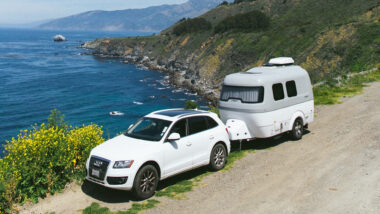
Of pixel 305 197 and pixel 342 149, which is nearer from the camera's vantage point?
pixel 305 197

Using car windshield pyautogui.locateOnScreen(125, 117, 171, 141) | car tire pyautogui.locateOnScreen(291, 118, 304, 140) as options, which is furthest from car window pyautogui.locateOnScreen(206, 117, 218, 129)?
car tire pyautogui.locateOnScreen(291, 118, 304, 140)

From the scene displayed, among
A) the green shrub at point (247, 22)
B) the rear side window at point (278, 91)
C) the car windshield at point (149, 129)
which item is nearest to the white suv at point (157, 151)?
the car windshield at point (149, 129)

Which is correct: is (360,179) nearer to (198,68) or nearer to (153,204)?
(153,204)

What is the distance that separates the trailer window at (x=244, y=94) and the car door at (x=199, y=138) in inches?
98.3

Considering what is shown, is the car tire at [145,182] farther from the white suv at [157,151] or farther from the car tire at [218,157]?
the car tire at [218,157]

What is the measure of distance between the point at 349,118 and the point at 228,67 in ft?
167

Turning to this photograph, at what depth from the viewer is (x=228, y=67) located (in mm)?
66750

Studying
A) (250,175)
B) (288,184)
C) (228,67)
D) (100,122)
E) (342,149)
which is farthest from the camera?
(228,67)

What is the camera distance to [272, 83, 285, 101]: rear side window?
13.0 m

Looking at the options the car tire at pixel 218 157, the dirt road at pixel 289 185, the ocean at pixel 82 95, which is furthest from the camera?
the ocean at pixel 82 95

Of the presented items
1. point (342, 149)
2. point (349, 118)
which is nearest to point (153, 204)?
point (342, 149)

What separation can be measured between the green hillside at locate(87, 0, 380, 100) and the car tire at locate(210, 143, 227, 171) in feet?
73.7

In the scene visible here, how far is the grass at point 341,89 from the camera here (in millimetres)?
20725

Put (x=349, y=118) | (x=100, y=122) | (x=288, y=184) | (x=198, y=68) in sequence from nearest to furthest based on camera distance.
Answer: (x=288, y=184), (x=349, y=118), (x=100, y=122), (x=198, y=68)
